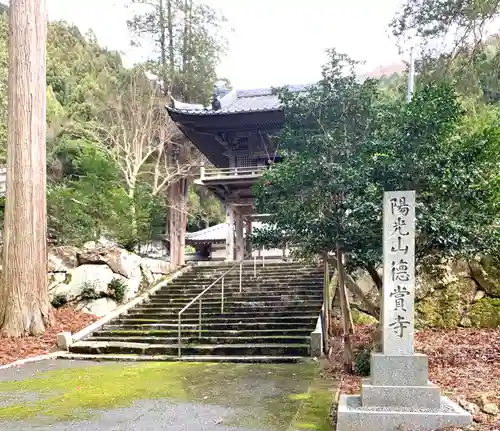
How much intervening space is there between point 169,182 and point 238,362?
12.7 metres

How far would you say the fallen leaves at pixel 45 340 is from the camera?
24.8ft

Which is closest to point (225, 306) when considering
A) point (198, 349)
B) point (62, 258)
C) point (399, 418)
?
point (198, 349)

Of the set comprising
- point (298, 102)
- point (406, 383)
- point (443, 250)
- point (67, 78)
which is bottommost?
point (406, 383)

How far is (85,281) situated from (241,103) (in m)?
10.1

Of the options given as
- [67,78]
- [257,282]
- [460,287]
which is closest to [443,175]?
[460,287]

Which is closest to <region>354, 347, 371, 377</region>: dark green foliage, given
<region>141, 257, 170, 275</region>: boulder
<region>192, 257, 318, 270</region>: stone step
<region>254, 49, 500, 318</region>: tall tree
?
<region>254, 49, 500, 318</region>: tall tree

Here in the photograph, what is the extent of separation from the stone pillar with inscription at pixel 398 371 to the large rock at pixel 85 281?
25.6 feet

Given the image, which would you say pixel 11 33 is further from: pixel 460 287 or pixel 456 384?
pixel 460 287

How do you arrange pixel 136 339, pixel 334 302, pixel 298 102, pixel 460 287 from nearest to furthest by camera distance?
pixel 298 102
pixel 136 339
pixel 460 287
pixel 334 302

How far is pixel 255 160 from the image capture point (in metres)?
17.0

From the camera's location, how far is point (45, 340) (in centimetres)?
834

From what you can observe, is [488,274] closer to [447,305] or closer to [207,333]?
[447,305]

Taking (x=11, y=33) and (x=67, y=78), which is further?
(x=67, y=78)

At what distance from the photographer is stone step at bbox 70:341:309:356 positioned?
287 inches
